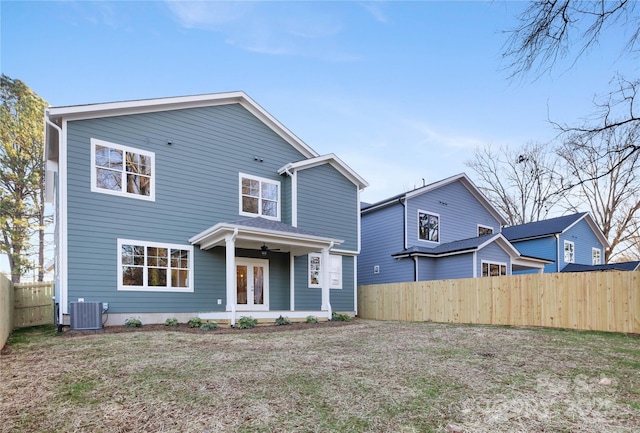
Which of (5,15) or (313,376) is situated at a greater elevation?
(5,15)

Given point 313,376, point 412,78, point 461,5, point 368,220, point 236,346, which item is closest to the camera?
point 313,376

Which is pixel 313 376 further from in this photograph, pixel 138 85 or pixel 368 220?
pixel 368 220

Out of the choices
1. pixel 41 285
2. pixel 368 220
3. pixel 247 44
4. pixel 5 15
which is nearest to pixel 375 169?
pixel 368 220

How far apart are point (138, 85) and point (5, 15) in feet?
22.8

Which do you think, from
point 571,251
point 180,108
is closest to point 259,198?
point 180,108

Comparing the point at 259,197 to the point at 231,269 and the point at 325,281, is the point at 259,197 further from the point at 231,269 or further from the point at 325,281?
the point at 325,281

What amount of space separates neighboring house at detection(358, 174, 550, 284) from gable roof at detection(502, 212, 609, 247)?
291cm

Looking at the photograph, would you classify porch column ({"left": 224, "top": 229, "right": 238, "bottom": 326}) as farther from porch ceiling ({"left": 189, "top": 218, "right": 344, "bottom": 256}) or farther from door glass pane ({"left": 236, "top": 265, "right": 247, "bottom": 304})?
door glass pane ({"left": 236, "top": 265, "right": 247, "bottom": 304})

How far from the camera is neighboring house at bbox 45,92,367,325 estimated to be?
10.1 meters

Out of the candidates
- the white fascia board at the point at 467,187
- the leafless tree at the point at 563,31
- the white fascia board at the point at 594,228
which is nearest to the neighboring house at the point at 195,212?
the white fascia board at the point at 467,187

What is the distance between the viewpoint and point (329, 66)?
14789 mm

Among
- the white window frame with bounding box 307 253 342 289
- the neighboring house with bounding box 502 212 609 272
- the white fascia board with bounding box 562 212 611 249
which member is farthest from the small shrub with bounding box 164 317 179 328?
the white fascia board with bounding box 562 212 611 249

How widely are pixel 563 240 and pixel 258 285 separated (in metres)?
17.8

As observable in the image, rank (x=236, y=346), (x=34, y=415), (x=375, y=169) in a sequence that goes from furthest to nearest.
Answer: (x=375, y=169), (x=236, y=346), (x=34, y=415)
